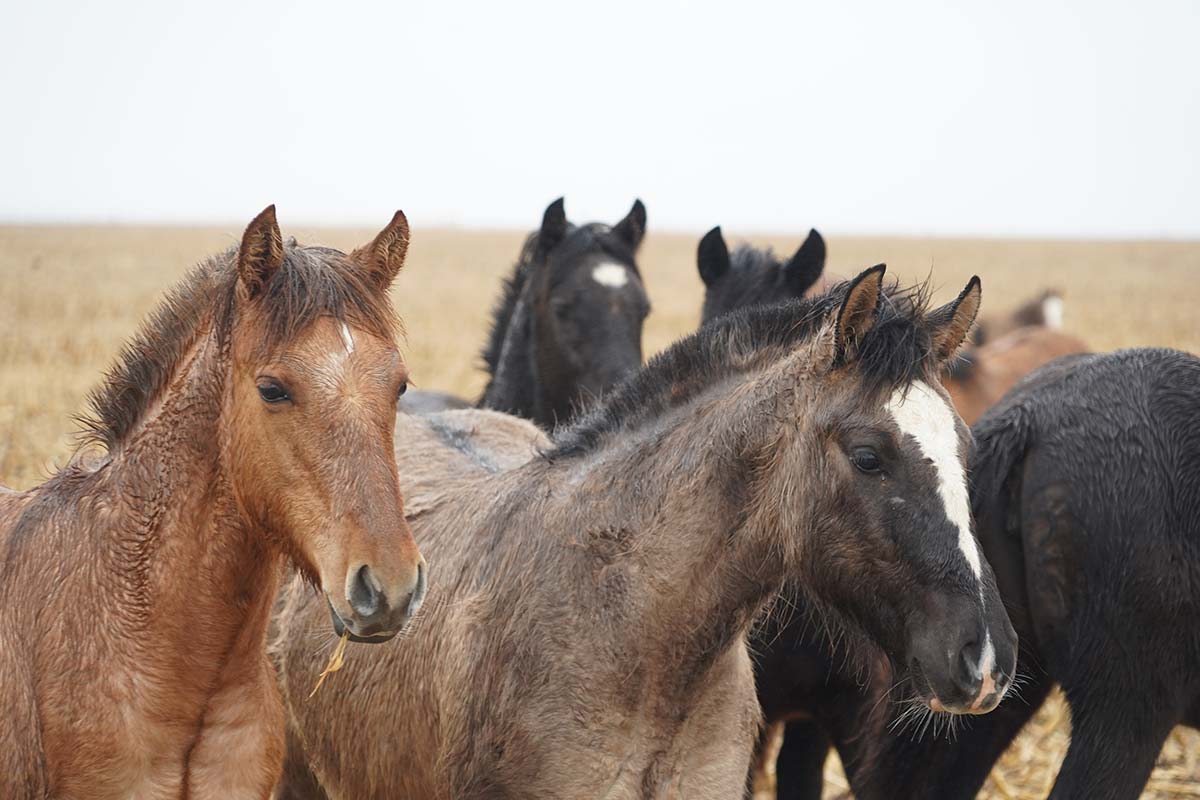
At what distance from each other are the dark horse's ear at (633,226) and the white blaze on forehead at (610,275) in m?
0.36

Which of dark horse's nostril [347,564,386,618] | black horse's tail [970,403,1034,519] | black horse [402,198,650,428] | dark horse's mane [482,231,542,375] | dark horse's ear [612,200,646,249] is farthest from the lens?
dark horse's mane [482,231,542,375]

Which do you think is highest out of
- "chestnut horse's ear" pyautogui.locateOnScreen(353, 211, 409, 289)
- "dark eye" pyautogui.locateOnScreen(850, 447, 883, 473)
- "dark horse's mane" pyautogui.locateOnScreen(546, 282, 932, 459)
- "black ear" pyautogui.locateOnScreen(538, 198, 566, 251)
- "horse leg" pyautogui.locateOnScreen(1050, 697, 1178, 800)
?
"black ear" pyautogui.locateOnScreen(538, 198, 566, 251)

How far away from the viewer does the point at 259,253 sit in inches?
116

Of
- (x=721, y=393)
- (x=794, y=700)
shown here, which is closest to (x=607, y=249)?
(x=794, y=700)

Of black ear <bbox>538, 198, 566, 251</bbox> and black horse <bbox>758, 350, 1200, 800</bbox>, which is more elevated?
black ear <bbox>538, 198, 566, 251</bbox>

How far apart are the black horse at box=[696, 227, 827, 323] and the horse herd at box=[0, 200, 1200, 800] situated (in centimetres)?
230

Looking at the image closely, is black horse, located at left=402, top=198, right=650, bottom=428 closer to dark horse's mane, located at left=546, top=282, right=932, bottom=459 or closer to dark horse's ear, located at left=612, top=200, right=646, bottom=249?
dark horse's ear, located at left=612, top=200, right=646, bottom=249

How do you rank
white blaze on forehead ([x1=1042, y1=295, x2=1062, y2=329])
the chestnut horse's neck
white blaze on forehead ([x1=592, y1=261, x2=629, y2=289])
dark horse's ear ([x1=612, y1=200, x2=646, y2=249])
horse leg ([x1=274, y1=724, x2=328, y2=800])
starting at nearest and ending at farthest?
the chestnut horse's neck, horse leg ([x1=274, y1=724, x2=328, y2=800]), white blaze on forehead ([x1=592, y1=261, x2=629, y2=289]), dark horse's ear ([x1=612, y1=200, x2=646, y2=249]), white blaze on forehead ([x1=1042, y1=295, x2=1062, y2=329])

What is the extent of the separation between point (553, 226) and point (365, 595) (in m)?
4.87

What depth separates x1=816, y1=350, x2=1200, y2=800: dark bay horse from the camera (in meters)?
3.70

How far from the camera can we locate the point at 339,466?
9.17 feet

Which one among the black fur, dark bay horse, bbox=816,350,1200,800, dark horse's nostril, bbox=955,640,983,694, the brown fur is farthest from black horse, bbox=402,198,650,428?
dark horse's nostril, bbox=955,640,983,694

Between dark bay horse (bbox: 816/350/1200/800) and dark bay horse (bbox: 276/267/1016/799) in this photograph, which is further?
dark bay horse (bbox: 816/350/1200/800)

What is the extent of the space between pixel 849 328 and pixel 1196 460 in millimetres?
1561
